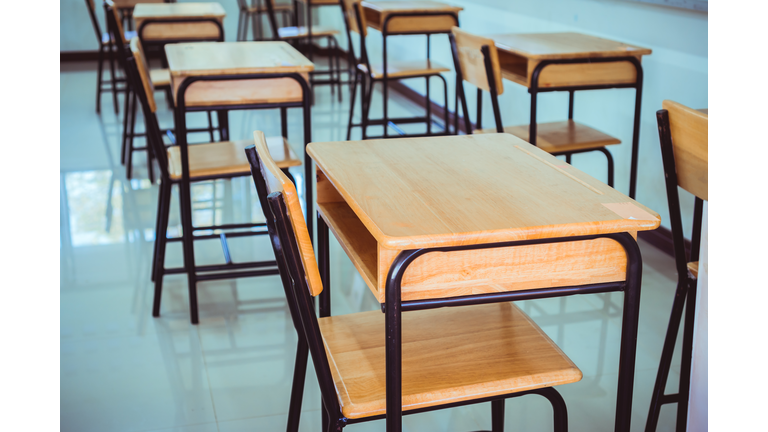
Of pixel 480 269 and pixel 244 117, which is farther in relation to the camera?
pixel 244 117

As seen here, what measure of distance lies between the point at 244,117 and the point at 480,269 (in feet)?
15.1

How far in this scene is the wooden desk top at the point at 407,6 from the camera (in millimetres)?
3852

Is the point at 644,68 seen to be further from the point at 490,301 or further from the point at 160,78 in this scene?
the point at 160,78

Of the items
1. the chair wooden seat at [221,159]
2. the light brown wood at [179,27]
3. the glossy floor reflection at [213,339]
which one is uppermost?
the light brown wood at [179,27]

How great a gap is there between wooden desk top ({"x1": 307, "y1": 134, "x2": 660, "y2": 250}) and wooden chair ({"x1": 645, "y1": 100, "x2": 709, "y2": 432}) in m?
0.23

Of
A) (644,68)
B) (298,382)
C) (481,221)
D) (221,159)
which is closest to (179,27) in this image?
(221,159)

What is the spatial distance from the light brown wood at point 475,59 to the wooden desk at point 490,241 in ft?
4.55

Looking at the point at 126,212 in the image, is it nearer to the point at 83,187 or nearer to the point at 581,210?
the point at 83,187

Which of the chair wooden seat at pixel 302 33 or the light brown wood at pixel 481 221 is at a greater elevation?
the chair wooden seat at pixel 302 33

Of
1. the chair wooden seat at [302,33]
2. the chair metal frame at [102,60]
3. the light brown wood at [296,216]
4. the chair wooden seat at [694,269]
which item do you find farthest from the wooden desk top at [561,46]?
the chair metal frame at [102,60]

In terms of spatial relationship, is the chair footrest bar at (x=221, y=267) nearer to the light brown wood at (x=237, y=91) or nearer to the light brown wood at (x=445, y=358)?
the light brown wood at (x=237, y=91)

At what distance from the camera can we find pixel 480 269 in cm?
105
